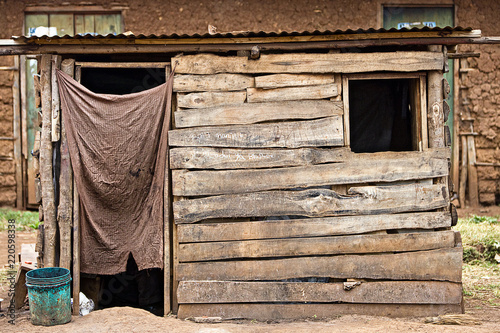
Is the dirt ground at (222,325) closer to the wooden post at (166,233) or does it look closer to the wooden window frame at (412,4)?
the wooden post at (166,233)

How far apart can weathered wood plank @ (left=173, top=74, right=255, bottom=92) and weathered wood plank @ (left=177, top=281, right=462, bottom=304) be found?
6.95ft

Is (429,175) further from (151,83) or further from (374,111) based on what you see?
(151,83)

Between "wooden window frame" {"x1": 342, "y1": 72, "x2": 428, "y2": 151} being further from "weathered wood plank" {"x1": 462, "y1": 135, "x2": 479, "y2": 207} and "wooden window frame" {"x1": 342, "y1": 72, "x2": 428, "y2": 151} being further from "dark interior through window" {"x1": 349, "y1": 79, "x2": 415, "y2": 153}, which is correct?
"weathered wood plank" {"x1": 462, "y1": 135, "x2": 479, "y2": 207}

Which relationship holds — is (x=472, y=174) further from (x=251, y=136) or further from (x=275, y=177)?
(x=251, y=136)

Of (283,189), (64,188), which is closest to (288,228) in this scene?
(283,189)

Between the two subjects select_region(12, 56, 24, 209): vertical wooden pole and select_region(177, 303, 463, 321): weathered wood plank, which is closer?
select_region(177, 303, 463, 321): weathered wood plank

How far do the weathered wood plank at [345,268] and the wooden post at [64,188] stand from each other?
4.20 feet

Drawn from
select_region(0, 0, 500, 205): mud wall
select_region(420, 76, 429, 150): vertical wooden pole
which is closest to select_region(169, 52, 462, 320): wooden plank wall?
select_region(420, 76, 429, 150): vertical wooden pole

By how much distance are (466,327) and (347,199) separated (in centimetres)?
179

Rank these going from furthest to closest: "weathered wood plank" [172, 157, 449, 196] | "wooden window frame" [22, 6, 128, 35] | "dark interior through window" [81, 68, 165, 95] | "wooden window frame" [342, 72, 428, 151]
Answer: "wooden window frame" [22, 6, 128, 35]
"dark interior through window" [81, 68, 165, 95]
"wooden window frame" [342, 72, 428, 151]
"weathered wood plank" [172, 157, 449, 196]

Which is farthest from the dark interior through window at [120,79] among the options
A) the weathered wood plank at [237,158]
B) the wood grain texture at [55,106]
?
the weathered wood plank at [237,158]

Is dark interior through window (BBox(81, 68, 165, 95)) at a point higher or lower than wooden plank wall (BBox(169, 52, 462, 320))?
higher

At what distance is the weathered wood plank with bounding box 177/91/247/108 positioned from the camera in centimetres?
591

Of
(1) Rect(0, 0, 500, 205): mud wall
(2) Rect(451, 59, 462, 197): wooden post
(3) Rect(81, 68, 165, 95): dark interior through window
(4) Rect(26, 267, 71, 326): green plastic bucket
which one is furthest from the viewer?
(2) Rect(451, 59, 462, 197): wooden post
